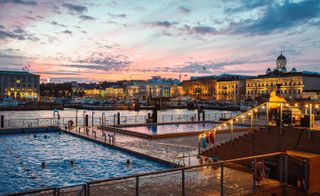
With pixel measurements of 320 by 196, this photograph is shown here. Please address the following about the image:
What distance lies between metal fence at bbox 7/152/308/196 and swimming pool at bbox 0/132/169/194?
6.80 metres

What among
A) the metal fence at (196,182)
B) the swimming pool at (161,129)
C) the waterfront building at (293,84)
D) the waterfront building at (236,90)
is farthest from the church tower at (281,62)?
the metal fence at (196,182)

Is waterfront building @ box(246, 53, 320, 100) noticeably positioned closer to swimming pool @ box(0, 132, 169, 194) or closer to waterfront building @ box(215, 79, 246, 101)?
waterfront building @ box(215, 79, 246, 101)

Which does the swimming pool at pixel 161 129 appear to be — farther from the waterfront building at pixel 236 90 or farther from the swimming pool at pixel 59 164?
the waterfront building at pixel 236 90

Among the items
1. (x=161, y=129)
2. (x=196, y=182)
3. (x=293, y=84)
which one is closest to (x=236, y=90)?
(x=293, y=84)

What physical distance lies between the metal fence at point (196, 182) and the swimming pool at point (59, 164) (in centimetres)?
680

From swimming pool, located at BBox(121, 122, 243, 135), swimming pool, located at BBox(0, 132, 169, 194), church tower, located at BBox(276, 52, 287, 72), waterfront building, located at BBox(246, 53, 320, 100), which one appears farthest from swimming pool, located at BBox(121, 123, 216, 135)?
church tower, located at BBox(276, 52, 287, 72)

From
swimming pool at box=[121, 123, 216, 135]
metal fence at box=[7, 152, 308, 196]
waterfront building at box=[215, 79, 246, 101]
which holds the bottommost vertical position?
swimming pool at box=[121, 123, 216, 135]

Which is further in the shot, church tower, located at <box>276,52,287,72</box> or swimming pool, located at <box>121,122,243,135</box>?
church tower, located at <box>276,52,287,72</box>

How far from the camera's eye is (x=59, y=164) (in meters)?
22.0

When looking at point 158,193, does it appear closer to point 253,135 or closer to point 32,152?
point 253,135

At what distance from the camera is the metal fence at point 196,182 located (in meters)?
9.70

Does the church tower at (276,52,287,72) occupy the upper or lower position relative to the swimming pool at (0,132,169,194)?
upper

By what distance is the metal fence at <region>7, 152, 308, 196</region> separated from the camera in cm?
970

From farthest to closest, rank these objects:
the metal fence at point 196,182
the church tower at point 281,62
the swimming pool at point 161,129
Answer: the church tower at point 281,62, the swimming pool at point 161,129, the metal fence at point 196,182
